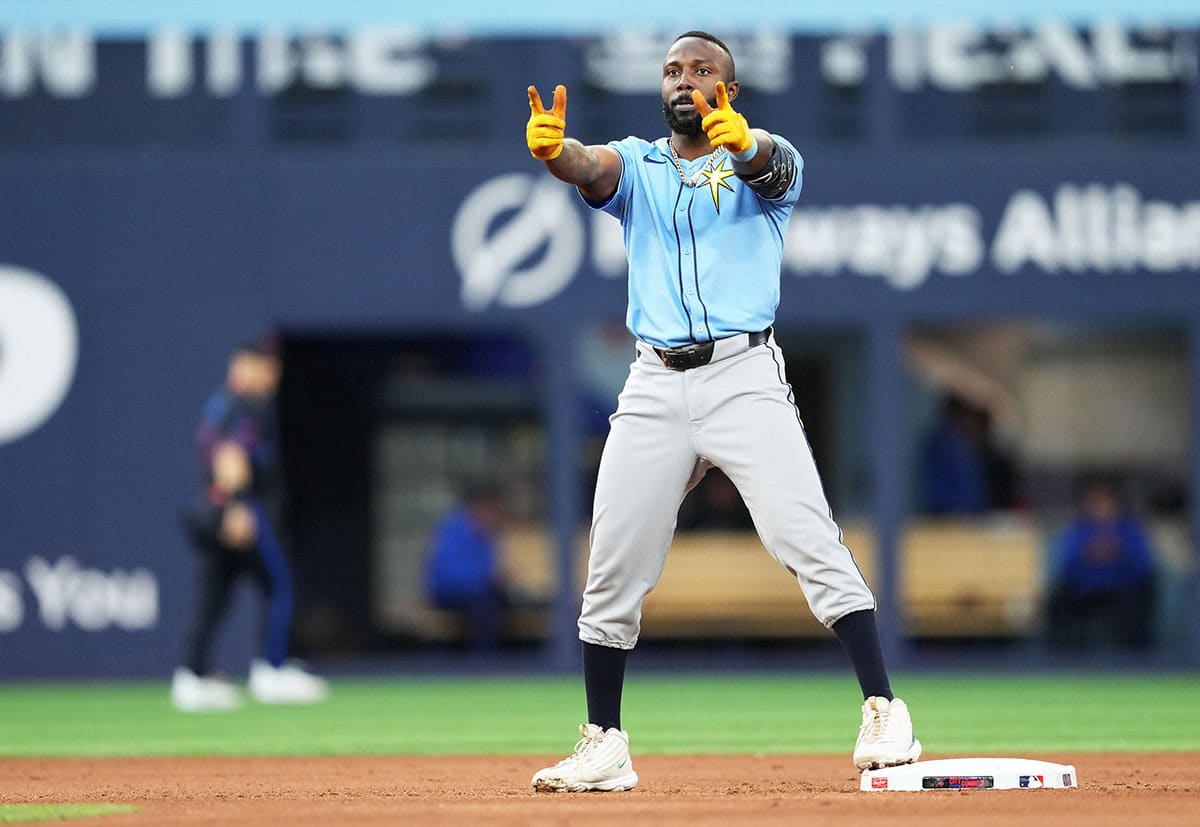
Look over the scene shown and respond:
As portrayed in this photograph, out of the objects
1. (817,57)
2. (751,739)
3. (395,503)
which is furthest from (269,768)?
(395,503)

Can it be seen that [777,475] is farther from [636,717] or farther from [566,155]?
[636,717]

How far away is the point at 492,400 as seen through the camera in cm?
1485

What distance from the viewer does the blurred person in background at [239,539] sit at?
33.9 feet

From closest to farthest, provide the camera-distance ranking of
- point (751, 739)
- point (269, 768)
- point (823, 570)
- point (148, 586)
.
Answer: point (823, 570), point (269, 768), point (751, 739), point (148, 586)

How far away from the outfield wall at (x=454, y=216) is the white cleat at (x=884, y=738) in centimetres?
734

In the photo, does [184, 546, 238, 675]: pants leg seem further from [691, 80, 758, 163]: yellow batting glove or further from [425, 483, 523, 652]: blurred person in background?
[691, 80, 758, 163]: yellow batting glove

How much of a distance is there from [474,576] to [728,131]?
9.48 m

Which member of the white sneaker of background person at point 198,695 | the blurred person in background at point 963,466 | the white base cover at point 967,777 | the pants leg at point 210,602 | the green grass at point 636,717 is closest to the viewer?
the white base cover at point 967,777

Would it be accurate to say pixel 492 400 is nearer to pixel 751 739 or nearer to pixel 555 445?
pixel 555 445

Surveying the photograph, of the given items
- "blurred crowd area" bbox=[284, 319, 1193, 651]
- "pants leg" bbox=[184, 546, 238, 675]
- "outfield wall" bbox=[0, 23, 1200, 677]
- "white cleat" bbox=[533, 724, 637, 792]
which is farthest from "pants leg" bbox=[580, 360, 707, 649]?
"blurred crowd area" bbox=[284, 319, 1193, 651]

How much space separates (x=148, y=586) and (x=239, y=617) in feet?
2.00

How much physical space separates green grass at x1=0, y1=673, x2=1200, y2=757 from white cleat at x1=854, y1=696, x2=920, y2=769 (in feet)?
6.37

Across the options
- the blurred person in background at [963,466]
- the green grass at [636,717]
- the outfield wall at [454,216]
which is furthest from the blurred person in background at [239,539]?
the blurred person in background at [963,466]

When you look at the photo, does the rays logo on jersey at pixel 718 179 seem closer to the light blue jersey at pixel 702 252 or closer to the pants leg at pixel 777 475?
the light blue jersey at pixel 702 252
